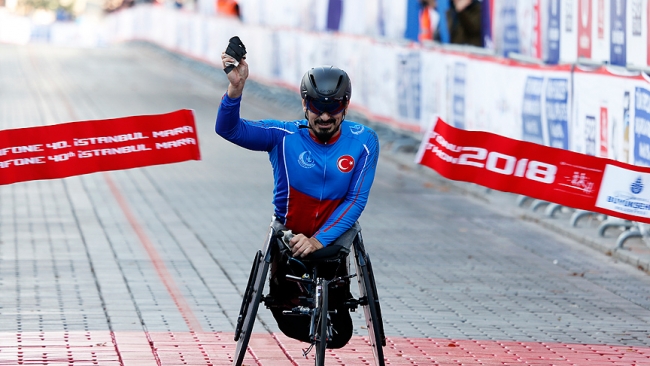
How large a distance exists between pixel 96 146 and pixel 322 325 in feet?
7.01

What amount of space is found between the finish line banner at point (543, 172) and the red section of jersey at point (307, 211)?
141 cm

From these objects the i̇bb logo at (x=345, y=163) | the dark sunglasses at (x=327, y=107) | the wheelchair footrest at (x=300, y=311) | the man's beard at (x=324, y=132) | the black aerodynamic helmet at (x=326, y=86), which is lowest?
the wheelchair footrest at (x=300, y=311)

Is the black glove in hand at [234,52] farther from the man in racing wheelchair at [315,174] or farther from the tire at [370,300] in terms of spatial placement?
the tire at [370,300]

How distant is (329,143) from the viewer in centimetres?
630

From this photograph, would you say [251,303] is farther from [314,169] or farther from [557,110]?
[557,110]

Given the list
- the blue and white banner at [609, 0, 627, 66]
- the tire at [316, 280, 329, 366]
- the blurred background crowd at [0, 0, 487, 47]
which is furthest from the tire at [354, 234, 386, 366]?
the blurred background crowd at [0, 0, 487, 47]

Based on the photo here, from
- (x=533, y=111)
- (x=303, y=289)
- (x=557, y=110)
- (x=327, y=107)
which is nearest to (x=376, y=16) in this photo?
(x=533, y=111)

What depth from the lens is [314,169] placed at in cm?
625

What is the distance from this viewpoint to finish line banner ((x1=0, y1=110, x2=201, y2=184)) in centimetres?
734

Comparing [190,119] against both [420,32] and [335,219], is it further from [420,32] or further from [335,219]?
[420,32]

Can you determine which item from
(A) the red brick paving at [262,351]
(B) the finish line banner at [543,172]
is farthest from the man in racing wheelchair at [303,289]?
(B) the finish line banner at [543,172]

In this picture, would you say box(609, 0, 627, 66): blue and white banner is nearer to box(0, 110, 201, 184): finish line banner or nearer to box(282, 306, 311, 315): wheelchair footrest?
box(0, 110, 201, 184): finish line banner

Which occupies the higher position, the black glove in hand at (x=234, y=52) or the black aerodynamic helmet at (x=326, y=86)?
the black glove in hand at (x=234, y=52)

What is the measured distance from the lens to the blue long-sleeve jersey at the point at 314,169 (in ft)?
20.5
